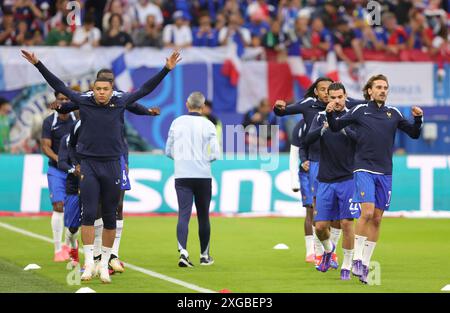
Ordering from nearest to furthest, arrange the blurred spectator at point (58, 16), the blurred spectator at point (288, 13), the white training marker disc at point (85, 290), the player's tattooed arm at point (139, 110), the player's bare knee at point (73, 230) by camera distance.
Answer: the white training marker disc at point (85, 290)
the player's tattooed arm at point (139, 110)
the player's bare knee at point (73, 230)
the blurred spectator at point (58, 16)
the blurred spectator at point (288, 13)

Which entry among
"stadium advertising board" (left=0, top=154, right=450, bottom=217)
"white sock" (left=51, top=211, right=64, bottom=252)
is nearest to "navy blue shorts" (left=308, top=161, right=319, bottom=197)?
"white sock" (left=51, top=211, right=64, bottom=252)

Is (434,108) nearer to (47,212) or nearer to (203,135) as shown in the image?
(47,212)

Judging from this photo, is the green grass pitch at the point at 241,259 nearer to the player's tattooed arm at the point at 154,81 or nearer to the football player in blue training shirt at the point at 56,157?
the football player in blue training shirt at the point at 56,157

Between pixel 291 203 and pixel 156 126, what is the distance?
Answer: 522cm

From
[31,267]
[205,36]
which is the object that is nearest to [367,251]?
[31,267]

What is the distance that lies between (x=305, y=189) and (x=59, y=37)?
1349 centimetres

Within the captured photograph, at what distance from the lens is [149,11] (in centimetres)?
3177

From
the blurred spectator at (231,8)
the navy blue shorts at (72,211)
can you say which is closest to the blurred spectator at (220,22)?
the blurred spectator at (231,8)

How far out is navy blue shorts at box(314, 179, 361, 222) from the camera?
15.7 metres

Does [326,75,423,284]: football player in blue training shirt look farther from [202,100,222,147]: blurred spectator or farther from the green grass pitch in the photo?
[202,100,222,147]: blurred spectator

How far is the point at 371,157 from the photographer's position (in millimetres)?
15039

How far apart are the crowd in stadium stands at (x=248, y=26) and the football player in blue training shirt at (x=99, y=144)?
47.4 ft

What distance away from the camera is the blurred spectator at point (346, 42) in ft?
104
